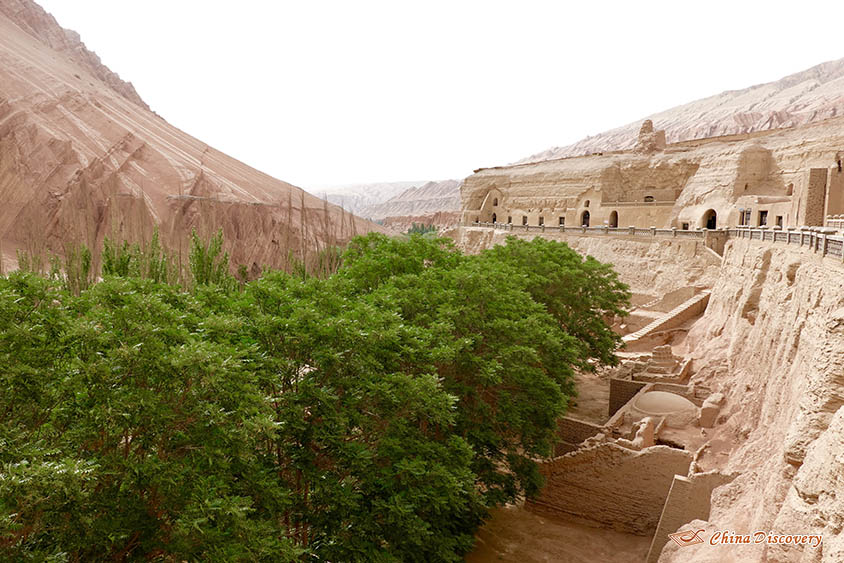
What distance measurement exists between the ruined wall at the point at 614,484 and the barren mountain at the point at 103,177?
3102 centimetres

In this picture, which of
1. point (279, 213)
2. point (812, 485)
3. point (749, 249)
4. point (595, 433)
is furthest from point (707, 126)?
point (812, 485)

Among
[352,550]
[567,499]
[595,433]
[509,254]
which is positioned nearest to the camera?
[352,550]

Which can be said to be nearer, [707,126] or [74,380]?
[74,380]

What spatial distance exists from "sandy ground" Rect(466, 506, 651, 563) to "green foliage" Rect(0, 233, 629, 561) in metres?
1.59

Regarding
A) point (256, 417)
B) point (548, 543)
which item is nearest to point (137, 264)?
point (256, 417)

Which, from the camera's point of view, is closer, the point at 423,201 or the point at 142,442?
the point at 142,442

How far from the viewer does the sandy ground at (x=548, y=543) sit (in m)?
15.2

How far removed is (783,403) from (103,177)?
2414 inches

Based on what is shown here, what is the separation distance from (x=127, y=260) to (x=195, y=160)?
49282 millimetres

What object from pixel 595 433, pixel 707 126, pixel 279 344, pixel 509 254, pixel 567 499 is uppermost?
pixel 707 126

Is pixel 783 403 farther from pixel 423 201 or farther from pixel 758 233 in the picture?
pixel 423 201

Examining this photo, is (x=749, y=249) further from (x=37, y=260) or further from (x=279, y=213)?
(x=279, y=213)

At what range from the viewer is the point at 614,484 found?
16.5 metres

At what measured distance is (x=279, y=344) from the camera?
10742mm
